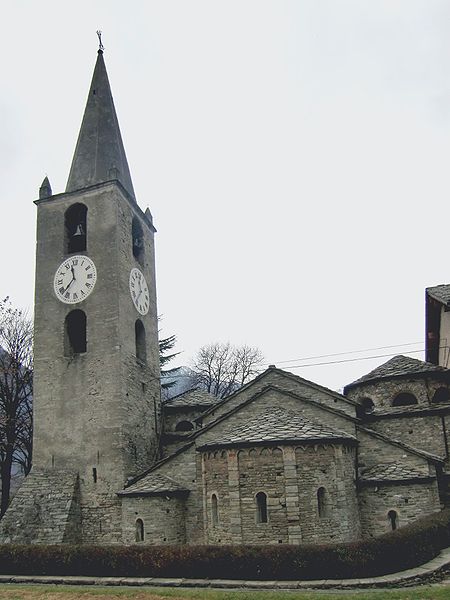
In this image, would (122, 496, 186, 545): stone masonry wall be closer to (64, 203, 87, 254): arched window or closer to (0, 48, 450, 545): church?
(0, 48, 450, 545): church

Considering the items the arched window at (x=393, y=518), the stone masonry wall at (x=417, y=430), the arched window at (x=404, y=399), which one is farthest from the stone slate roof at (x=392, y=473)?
the arched window at (x=404, y=399)

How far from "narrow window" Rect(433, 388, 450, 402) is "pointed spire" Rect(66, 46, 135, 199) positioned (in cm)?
1702

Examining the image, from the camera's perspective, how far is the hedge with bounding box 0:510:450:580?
13.6 meters

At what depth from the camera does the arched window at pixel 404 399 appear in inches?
963

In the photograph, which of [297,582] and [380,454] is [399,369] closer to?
[380,454]

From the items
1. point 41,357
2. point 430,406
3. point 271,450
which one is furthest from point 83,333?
point 430,406

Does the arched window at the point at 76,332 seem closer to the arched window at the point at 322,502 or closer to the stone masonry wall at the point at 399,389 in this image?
the arched window at the point at 322,502

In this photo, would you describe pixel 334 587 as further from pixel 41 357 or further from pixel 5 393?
pixel 5 393

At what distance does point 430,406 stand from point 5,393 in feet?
75.3

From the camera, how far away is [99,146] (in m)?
27.7

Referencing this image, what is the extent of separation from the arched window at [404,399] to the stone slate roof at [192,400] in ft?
29.3

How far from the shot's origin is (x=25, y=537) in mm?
21031

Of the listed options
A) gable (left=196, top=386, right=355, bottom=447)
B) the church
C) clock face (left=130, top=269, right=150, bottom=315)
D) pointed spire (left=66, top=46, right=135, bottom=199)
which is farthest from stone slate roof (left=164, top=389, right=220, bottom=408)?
pointed spire (left=66, top=46, right=135, bottom=199)

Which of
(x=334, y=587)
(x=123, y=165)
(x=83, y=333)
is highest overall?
(x=123, y=165)
